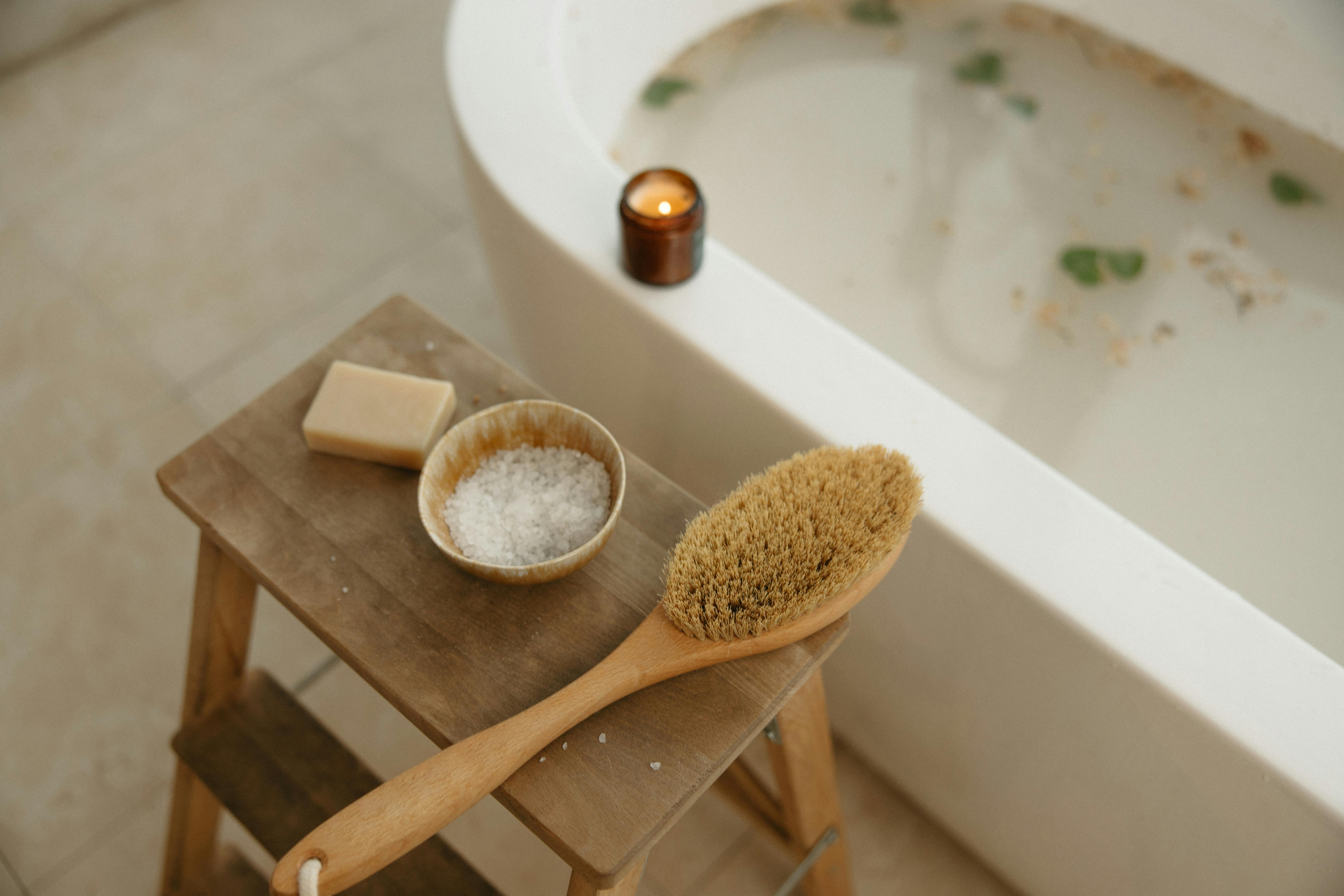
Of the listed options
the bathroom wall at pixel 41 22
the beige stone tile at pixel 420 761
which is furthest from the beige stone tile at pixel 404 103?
the beige stone tile at pixel 420 761

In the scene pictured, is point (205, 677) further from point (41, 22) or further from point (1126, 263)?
point (41, 22)

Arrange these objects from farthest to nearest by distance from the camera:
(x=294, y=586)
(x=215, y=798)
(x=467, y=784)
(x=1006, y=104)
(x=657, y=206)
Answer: (x=1006, y=104)
(x=215, y=798)
(x=657, y=206)
(x=294, y=586)
(x=467, y=784)

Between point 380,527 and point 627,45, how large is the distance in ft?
2.58

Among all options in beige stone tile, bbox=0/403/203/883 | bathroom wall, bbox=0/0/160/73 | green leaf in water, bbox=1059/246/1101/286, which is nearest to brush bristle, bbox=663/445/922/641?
green leaf in water, bbox=1059/246/1101/286

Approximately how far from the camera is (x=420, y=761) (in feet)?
3.56

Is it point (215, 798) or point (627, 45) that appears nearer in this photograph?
point (215, 798)

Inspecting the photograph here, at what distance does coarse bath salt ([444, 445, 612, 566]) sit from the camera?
23.8 inches

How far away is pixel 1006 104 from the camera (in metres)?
1.31

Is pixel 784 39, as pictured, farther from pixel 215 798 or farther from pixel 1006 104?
pixel 215 798

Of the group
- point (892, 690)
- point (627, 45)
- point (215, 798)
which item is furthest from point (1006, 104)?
point (215, 798)

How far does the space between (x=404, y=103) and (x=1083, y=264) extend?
4.18 ft

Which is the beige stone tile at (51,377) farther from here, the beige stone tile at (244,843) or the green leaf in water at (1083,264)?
the green leaf in water at (1083,264)

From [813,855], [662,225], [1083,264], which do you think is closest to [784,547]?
[662,225]

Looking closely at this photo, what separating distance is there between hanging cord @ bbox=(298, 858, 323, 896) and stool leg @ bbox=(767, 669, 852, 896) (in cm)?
33
